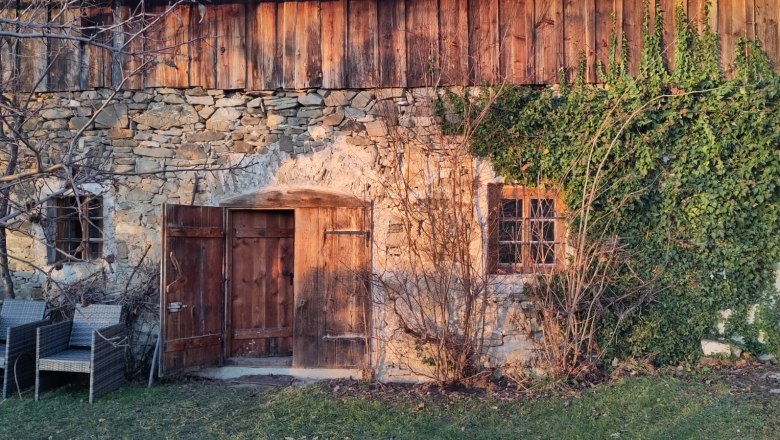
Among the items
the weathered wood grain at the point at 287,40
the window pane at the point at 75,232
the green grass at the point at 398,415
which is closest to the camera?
the green grass at the point at 398,415

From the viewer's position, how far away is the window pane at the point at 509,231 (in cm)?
717

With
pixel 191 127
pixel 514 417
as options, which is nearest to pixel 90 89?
pixel 191 127

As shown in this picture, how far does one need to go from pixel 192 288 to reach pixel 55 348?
148 cm

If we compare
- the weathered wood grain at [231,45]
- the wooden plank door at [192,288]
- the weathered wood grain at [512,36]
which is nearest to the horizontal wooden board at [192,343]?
the wooden plank door at [192,288]

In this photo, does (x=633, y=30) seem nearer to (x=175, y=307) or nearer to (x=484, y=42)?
(x=484, y=42)

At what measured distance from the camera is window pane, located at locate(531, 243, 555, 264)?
6.87 m

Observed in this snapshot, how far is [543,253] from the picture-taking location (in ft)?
22.7

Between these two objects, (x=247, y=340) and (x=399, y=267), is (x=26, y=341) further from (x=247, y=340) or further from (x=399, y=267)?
(x=399, y=267)

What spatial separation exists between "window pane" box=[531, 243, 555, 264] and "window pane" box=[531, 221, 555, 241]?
0.09 meters

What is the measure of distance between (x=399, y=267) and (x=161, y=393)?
2836mm

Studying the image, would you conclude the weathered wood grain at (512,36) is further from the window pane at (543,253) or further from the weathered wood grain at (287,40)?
the weathered wood grain at (287,40)

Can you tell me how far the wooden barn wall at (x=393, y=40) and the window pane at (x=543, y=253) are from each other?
1883mm

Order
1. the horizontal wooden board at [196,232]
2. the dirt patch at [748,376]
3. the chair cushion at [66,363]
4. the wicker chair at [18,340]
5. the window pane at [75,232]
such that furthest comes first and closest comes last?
the window pane at [75,232]
the horizontal wooden board at [196,232]
the wicker chair at [18,340]
the chair cushion at [66,363]
the dirt patch at [748,376]

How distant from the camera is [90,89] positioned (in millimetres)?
7738
